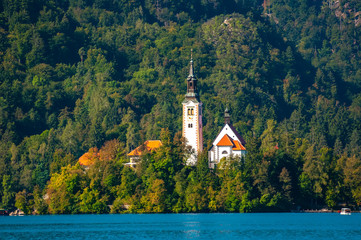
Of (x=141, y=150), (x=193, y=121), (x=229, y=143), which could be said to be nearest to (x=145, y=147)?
(x=141, y=150)

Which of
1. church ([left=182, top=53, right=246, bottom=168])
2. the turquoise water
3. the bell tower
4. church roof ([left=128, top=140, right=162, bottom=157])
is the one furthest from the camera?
the bell tower

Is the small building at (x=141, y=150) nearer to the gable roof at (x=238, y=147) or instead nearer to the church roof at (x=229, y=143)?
the church roof at (x=229, y=143)

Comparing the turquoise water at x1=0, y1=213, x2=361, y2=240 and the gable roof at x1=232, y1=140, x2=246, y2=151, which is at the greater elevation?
the gable roof at x1=232, y1=140, x2=246, y2=151

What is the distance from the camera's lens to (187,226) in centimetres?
9656

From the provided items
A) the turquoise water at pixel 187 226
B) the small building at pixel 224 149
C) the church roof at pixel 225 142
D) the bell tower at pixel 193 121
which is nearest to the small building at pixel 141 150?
the bell tower at pixel 193 121

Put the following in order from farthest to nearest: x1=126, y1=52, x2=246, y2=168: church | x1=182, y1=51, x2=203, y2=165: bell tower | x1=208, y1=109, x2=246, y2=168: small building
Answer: x1=182, y1=51, x2=203, y2=165: bell tower → x1=126, y1=52, x2=246, y2=168: church → x1=208, y1=109, x2=246, y2=168: small building

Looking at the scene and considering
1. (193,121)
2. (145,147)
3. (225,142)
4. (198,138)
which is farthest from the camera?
(193,121)

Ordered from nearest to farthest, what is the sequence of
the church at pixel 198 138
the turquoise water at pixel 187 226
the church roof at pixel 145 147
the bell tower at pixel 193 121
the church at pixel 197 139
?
1. the turquoise water at pixel 187 226
2. the church roof at pixel 145 147
3. the church at pixel 197 139
4. the church at pixel 198 138
5. the bell tower at pixel 193 121

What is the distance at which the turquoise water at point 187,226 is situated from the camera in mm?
85562

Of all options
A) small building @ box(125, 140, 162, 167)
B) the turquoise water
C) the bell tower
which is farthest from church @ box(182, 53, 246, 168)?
the turquoise water

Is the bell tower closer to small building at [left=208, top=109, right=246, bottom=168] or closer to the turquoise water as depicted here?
small building at [left=208, top=109, right=246, bottom=168]

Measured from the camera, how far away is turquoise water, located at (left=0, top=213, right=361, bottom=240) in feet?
281

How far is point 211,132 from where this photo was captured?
163 meters

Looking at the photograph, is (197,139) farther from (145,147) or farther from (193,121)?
(145,147)
